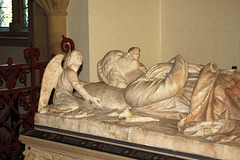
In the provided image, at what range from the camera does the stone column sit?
6523 millimetres

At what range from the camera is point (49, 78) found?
4.46m

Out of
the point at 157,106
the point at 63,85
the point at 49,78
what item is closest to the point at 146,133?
the point at 157,106

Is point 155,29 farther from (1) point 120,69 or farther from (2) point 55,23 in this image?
(1) point 120,69

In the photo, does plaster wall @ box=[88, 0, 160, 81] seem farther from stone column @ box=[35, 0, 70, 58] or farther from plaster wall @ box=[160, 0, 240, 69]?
stone column @ box=[35, 0, 70, 58]

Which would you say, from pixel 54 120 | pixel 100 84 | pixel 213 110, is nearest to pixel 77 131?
pixel 54 120

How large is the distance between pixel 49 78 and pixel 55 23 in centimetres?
235

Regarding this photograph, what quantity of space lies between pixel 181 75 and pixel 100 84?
1062mm

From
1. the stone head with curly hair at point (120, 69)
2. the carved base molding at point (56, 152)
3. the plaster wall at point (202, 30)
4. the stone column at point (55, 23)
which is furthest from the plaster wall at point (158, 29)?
the carved base molding at point (56, 152)

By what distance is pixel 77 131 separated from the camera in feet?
13.5

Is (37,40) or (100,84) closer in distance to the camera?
(100,84)

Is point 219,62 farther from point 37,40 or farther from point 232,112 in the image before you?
point 232,112

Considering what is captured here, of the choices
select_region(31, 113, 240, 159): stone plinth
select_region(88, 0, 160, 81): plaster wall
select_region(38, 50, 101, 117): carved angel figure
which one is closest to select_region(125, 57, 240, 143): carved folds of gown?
select_region(31, 113, 240, 159): stone plinth

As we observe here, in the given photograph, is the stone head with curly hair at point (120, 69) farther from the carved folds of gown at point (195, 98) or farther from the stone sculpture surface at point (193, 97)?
the carved folds of gown at point (195, 98)

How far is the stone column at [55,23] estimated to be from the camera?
6523 mm
